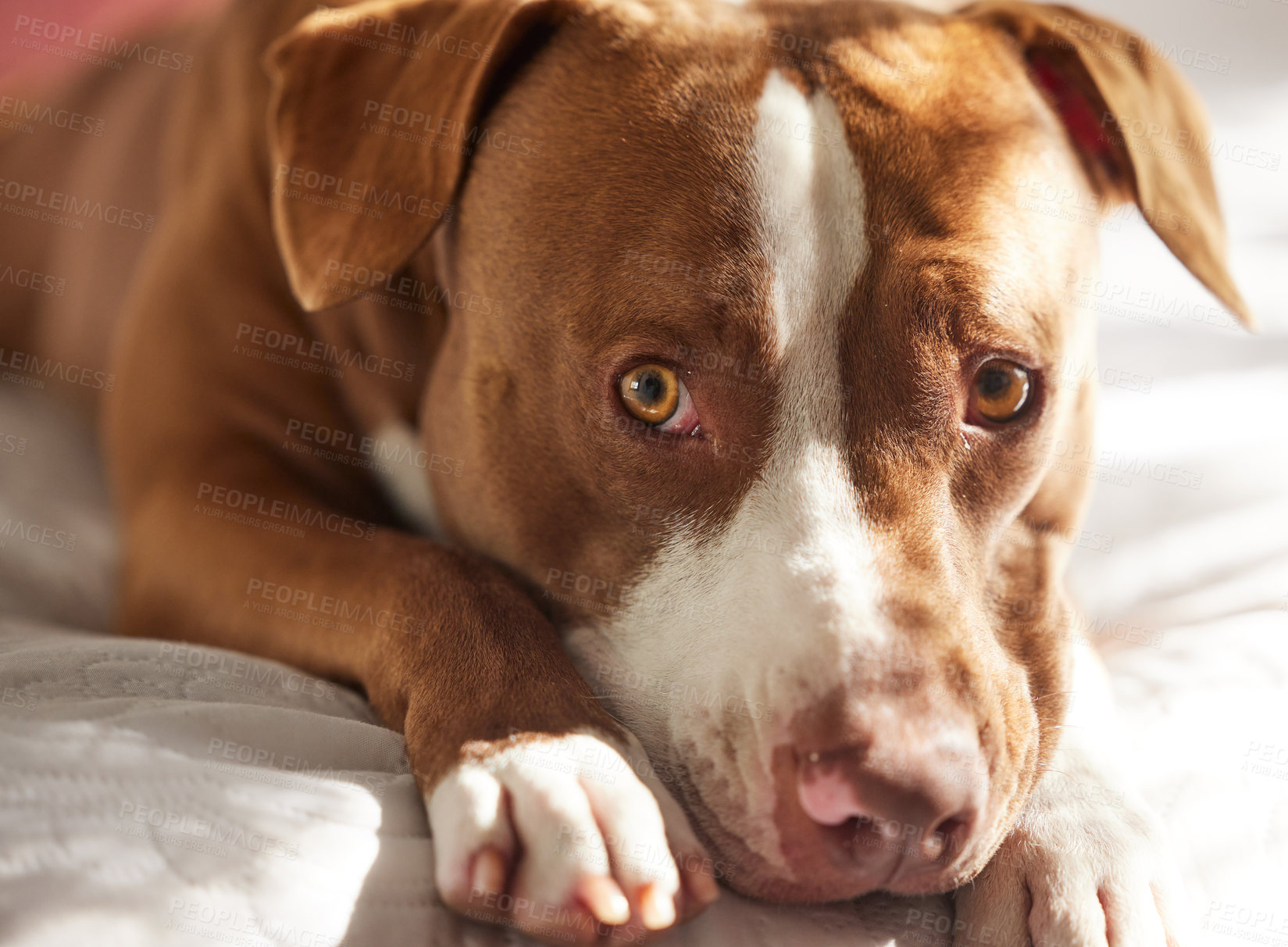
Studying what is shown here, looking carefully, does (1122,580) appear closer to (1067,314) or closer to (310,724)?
(1067,314)

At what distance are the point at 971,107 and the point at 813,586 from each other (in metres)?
0.73

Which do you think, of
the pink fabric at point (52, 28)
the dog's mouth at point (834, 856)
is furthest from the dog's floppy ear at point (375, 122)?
the pink fabric at point (52, 28)

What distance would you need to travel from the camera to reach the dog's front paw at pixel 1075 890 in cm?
122

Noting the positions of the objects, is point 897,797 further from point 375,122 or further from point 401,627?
point 375,122

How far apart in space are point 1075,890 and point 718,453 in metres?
0.65

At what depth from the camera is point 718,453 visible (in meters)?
1.43

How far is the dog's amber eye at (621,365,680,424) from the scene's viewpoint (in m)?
1.43

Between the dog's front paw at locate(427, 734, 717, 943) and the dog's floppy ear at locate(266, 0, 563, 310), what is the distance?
80cm

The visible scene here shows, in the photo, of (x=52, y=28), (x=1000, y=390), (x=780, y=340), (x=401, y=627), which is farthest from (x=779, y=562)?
(x=52, y=28)

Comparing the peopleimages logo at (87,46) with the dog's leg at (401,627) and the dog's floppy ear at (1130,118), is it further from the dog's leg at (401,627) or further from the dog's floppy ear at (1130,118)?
the dog's floppy ear at (1130,118)

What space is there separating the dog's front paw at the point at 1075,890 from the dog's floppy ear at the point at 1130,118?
869 mm

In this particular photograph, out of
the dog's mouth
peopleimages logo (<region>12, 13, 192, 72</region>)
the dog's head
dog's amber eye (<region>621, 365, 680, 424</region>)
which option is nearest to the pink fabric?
peopleimages logo (<region>12, 13, 192, 72</region>)

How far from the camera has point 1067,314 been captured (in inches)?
61.8

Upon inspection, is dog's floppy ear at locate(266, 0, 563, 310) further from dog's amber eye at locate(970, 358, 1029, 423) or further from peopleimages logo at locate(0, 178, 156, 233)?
peopleimages logo at locate(0, 178, 156, 233)
